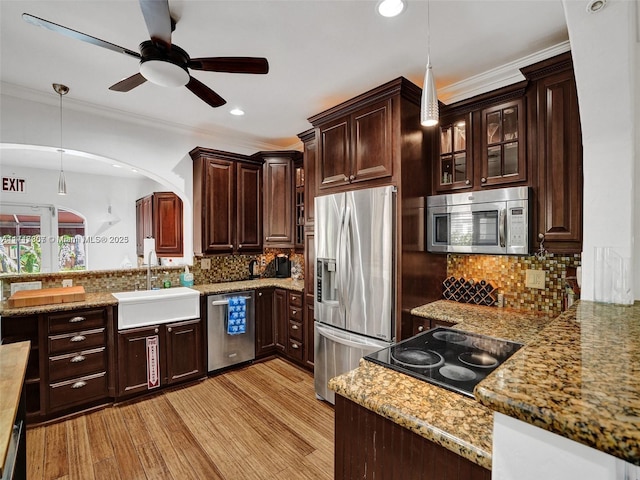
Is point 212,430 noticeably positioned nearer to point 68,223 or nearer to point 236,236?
point 236,236

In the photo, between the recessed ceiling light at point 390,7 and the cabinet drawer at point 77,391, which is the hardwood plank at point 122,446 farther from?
the recessed ceiling light at point 390,7

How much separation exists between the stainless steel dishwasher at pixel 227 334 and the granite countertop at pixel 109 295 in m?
0.09

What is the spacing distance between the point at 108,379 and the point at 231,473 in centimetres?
155

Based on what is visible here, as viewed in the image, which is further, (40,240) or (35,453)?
(40,240)

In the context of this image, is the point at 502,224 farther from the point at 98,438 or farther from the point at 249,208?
the point at 98,438

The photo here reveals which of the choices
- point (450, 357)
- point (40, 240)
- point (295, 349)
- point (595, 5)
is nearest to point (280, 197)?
point (295, 349)

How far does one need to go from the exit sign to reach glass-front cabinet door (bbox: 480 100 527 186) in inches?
249

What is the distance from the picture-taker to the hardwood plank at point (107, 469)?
197cm

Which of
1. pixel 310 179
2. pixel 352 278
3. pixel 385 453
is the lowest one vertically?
pixel 385 453

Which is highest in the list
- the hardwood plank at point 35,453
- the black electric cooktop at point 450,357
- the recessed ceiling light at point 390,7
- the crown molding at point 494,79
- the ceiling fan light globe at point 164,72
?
the recessed ceiling light at point 390,7

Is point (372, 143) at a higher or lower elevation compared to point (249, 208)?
higher

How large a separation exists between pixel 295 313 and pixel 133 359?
1.62m

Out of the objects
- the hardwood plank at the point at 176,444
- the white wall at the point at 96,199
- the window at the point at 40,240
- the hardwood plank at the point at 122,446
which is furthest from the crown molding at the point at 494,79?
the window at the point at 40,240

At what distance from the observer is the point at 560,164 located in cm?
199
